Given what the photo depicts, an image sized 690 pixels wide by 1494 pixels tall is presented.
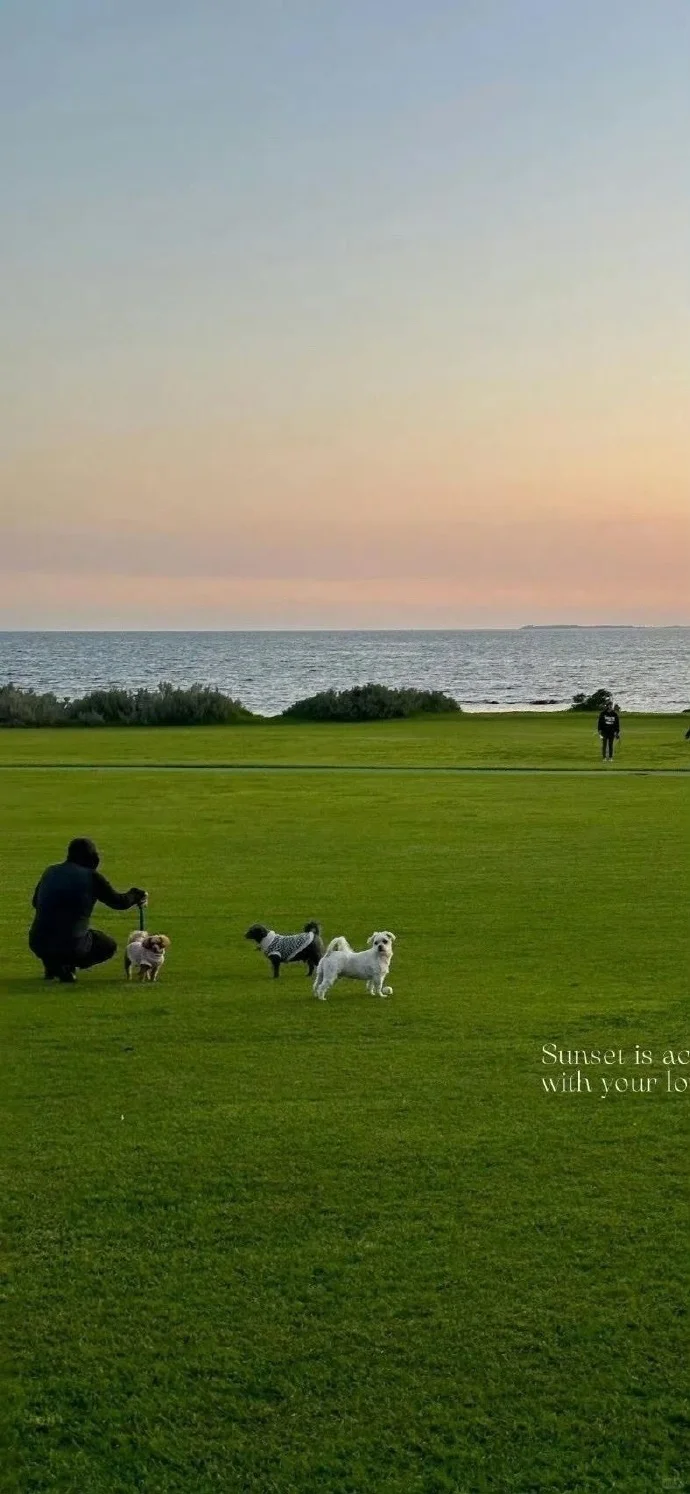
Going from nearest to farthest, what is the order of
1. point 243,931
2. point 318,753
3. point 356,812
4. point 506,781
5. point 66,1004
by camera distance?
point 66,1004 < point 243,931 < point 356,812 < point 506,781 < point 318,753

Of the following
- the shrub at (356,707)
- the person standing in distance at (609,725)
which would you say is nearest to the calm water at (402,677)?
the shrub at (356,707)

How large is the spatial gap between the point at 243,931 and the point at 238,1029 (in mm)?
3802

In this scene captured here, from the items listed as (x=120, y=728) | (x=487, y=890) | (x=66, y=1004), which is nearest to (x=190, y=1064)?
(x=66, y=1004)

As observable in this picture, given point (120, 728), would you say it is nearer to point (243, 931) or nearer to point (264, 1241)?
point (243, 931)

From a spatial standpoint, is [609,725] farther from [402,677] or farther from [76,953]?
[402,677]

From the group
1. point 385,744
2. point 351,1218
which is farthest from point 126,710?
point 351,1218

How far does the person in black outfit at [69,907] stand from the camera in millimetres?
11961

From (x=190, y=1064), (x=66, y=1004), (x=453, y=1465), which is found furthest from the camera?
(x=66, y=1004)

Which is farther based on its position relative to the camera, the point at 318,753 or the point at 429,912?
the point at 318,753

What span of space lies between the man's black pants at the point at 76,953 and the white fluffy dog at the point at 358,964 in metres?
2.18

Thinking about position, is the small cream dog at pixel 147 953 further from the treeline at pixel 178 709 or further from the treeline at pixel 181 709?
the treeline at pixel 181 709

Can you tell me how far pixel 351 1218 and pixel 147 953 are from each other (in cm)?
521

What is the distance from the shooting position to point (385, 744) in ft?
140

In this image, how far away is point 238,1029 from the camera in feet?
33.5
